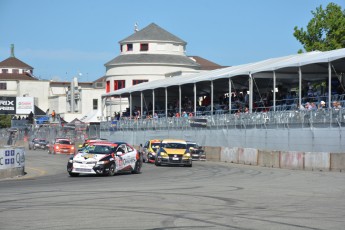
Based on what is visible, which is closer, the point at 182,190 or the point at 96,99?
the point at 182,190

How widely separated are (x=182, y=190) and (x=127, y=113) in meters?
52.2

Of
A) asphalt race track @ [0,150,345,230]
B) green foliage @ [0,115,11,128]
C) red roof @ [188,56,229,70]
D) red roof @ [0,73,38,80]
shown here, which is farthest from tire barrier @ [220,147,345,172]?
red roof @ [0,73,38,80]

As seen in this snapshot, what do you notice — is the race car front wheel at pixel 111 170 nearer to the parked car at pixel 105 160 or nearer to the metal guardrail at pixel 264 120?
the parked car at pixel 105 160

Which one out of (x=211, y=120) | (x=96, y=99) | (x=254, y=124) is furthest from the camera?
(x=96, y=99)

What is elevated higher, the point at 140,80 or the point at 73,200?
the point at 140,80

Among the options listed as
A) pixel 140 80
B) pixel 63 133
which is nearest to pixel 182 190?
pixel 63 133

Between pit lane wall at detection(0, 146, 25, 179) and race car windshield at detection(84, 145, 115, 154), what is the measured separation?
2.75 metres

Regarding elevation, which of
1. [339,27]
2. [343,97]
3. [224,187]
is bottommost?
[224,187]

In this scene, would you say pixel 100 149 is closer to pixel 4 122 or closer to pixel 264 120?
pixel 264 120

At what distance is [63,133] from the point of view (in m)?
70.3

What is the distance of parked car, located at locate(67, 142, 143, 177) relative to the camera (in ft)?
92.9

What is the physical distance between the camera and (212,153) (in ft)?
150

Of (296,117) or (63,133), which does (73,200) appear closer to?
(296,117)

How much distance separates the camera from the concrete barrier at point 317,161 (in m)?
32.5
